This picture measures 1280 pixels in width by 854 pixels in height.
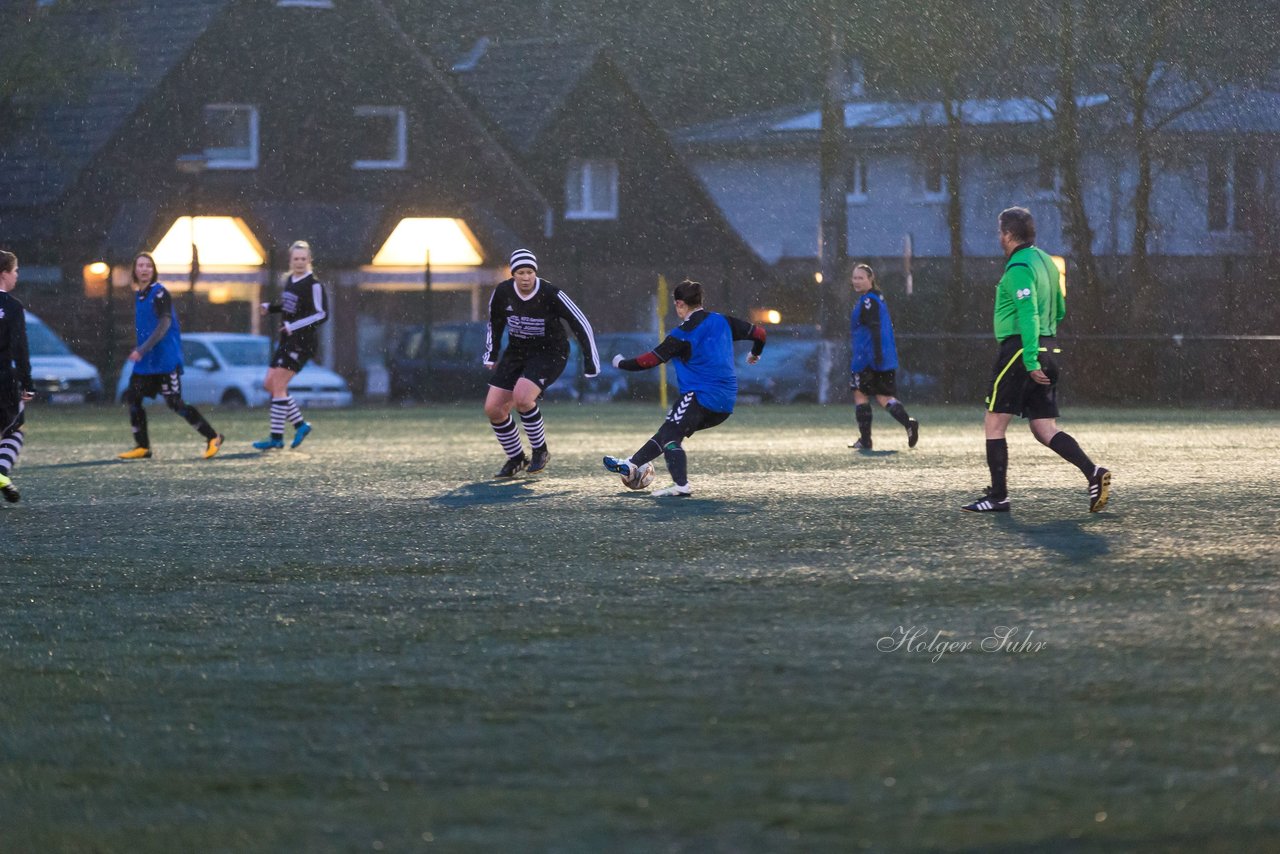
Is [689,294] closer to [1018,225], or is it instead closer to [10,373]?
[1018,225]

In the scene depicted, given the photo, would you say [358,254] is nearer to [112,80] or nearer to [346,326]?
[346,326]

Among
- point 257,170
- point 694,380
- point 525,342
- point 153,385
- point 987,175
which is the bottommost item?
point 153,385

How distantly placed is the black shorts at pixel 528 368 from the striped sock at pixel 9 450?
3386mm

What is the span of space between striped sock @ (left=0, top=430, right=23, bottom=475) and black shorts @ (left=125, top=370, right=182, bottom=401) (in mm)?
4433

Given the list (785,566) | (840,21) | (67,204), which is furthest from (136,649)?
(67,204)

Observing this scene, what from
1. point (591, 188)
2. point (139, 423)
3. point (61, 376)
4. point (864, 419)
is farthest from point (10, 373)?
point (591, 188)

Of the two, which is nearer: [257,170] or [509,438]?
[509,438]

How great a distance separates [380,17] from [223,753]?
43.1 m

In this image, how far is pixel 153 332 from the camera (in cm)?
1820

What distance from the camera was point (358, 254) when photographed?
46.6 metres

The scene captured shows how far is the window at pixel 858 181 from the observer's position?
55344 millimetres

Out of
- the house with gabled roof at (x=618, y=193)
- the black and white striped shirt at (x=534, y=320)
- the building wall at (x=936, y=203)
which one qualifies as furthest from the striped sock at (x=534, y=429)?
the house with gabled roof at (x=618, y=193)

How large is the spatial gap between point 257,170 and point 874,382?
28.8 metres

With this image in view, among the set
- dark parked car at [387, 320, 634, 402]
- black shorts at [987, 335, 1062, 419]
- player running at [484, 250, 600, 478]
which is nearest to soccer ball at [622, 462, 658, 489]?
player running at [484, 250, 600, 478]
